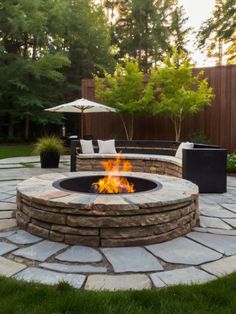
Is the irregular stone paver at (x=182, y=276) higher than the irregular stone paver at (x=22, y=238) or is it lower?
lower

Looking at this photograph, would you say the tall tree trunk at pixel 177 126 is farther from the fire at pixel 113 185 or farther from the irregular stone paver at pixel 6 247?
the irregular stone paver at pixel 6 247

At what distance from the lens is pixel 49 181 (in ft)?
12.7

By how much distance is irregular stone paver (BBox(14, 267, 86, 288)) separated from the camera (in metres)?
2.10

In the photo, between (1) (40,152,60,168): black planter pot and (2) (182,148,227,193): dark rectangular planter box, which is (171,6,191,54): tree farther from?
(2) (182,148,227,193): dark rectangular planter box

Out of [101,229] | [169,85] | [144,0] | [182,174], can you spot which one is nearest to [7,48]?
[144,0]

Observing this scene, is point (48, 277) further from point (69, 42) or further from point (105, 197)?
point (69, 42)

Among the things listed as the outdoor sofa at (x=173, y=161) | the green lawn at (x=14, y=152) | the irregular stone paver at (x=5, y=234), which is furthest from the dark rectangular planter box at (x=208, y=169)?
the green lawn at (x=14, y=152)

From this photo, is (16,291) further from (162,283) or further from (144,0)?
(144,0)

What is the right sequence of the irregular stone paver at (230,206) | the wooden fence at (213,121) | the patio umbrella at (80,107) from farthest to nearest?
1. the wooden fence at (213,121)
2. the patio umbrella at (80,107)
3. the irregular stone paver at (230,206)

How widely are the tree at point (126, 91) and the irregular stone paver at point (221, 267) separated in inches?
294

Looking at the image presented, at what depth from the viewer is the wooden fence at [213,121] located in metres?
9.02

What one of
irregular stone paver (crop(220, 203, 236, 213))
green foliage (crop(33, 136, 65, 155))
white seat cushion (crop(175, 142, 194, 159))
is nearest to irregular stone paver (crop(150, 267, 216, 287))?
irregular stone paver (crop(220, 203, 236, 213))

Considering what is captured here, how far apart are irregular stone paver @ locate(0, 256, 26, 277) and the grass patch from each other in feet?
0.50

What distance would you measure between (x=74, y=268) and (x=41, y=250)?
0.45 meters
